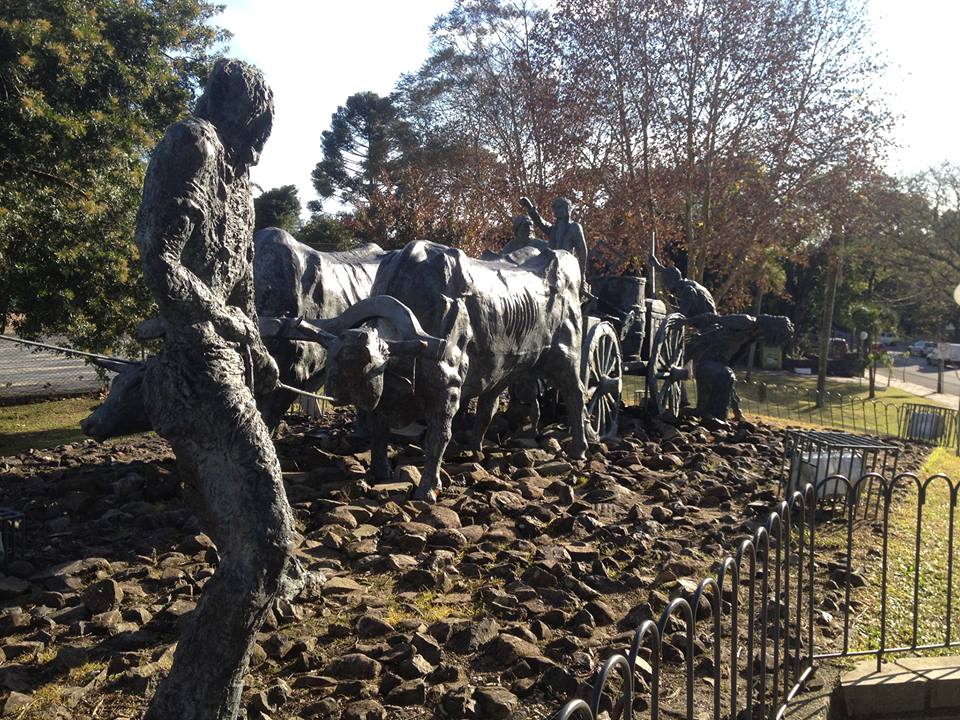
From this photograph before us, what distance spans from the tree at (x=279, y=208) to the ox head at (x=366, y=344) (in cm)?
2101

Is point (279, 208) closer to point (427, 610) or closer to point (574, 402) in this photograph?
point (574, 402)

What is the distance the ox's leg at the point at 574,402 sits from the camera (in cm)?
896

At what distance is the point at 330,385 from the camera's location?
5.20m

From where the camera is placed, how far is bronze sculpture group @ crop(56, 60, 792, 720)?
9.36 feet

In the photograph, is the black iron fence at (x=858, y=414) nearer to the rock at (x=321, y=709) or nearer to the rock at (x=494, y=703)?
the rock at (x=494, y=703)

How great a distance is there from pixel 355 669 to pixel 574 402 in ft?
18.3

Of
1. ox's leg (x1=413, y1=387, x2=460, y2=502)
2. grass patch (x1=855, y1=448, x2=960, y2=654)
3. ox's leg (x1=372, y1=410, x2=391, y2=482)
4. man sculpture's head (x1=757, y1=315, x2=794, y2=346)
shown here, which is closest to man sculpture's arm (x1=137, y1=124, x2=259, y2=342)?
ox's leg (x1=413, y1=387, x2=460, y2=502)

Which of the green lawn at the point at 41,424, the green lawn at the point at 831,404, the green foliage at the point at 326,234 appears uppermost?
the green foliage at the point at 326,234

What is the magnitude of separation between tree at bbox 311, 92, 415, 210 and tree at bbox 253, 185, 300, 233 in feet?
5.60

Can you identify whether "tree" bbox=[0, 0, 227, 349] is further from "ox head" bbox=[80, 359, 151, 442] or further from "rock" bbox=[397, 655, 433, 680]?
"rock" bbox=[397, 655, 433, 680]

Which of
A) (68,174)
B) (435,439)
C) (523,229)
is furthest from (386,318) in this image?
(68,174)

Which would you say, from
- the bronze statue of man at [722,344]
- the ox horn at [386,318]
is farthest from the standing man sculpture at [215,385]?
the bronze statue of man at [722,344]

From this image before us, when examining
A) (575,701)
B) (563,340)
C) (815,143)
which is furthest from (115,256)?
(815,143)

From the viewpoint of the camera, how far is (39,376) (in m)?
16.2
